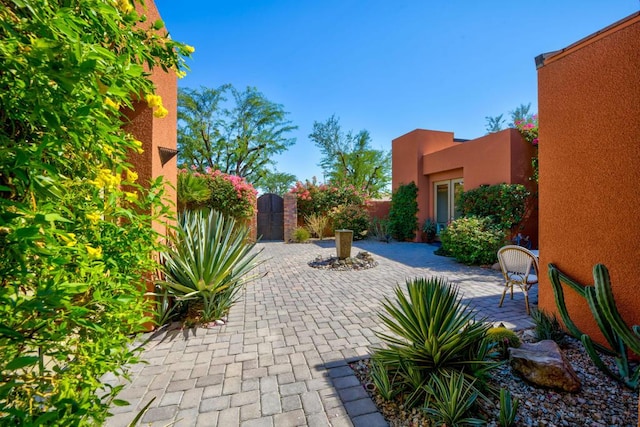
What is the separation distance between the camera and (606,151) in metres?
Result: 2.89

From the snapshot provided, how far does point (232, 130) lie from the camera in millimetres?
22688

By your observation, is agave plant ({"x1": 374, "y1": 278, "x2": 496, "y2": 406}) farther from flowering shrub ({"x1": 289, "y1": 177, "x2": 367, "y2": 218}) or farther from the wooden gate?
the wooden gate

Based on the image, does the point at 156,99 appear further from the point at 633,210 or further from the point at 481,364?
the point at 633,210

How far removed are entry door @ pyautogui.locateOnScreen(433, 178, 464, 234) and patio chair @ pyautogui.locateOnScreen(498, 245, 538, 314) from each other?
6.99 meters

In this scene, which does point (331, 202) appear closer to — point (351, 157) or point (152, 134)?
point (351, 157)

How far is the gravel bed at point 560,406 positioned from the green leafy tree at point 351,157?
2239cm

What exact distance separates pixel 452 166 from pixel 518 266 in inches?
291

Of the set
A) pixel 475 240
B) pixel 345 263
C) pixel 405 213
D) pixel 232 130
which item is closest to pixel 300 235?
pixel 405 213

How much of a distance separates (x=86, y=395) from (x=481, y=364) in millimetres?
2723

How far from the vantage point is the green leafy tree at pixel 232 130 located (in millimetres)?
21556

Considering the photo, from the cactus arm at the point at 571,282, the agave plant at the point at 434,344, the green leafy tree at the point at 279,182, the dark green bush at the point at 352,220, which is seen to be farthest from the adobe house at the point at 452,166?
the green leafy tree at the point at 279,182

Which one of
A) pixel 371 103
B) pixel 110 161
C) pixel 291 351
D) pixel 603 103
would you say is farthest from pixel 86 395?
pixel 371 103

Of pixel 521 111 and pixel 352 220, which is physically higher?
pixel 521 111

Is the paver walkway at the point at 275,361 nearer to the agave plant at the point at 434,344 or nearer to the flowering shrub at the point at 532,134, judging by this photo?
the agave plant at the point at 434,344
